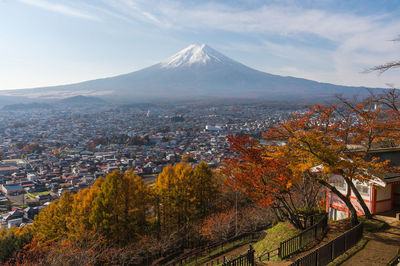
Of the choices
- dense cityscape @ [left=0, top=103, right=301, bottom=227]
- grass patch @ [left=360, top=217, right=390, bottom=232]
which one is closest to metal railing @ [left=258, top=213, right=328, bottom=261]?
grass patch @ [left=360, top=217, right=390, bottom=232]

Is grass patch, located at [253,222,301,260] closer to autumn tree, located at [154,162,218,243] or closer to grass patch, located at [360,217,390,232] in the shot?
grass patch, located at [360,217,390,232]

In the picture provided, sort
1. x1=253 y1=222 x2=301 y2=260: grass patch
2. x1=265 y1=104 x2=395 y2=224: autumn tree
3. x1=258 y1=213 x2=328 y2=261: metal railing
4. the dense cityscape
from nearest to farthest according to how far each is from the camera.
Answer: x1=258 y1=213 x2=328 y2=261: metal railing
x1=265 y1=104 x2=395 y2=224: autumn tree
x1=253 y1=222 x2=301 y2=260: grass patch
the dense cityscape

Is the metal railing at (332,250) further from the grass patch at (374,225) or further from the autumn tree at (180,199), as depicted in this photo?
→ the autumn tree at (180,199)

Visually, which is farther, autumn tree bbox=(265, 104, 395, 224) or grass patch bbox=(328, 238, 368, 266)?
autumn tree bbox=(265, 104, 395, 224)

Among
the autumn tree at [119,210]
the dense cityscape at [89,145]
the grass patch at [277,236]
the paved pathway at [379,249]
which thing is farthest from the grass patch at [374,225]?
the autumn tree at [119,210]

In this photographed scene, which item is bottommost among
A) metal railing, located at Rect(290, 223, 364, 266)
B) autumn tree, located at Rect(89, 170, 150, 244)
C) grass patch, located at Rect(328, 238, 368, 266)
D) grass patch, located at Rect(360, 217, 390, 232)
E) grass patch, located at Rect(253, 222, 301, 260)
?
autumn tree, located at Rect(89, 170, 150, 244)

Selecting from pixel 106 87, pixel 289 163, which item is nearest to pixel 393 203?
pixel 289 163
